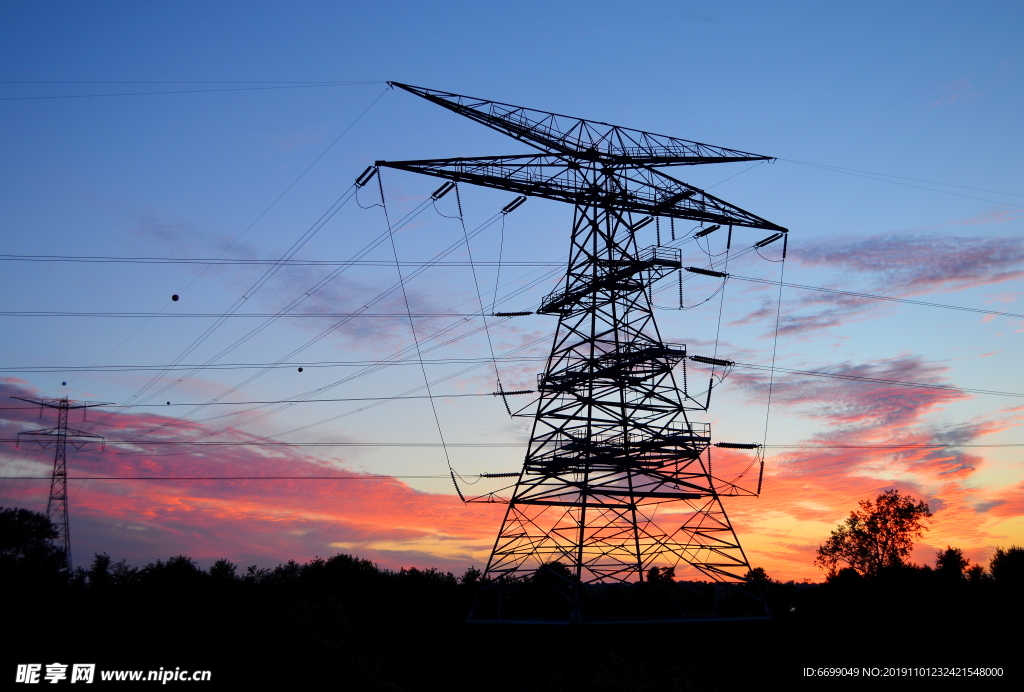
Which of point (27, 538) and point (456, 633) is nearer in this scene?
point (456, 633)

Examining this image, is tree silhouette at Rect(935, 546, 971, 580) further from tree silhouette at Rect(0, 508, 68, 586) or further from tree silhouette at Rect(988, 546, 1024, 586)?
tree silhouette at Rect(0, 508, 68, 586)

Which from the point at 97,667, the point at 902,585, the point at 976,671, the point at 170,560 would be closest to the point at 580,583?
the point at 97,667

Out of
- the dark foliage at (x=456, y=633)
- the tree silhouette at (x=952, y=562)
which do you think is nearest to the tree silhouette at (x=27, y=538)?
the dark foliage at (x=456, y=633)

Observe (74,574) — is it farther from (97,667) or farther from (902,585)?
(902,585)

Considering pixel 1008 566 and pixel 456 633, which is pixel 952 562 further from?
pixel 456 633

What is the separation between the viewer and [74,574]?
50094 mm

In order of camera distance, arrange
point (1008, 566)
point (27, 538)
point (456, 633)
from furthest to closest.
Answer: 1. point (27, 538)
2. point (1008, 566)
3. point (456, 633)

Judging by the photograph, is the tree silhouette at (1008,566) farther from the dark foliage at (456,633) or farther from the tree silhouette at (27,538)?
the tree silhouette at (27,538)

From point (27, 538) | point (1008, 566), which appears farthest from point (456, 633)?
point (27, 538)

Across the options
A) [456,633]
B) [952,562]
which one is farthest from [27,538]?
[952,562]

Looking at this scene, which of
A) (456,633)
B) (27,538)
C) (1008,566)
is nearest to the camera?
(456,633)

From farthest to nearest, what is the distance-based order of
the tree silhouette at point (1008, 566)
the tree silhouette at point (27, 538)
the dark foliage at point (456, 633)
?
the tree silhouette at point (27, 538), the tree silhouette at point (1008, 566), the dark foliage at point (456, 633)

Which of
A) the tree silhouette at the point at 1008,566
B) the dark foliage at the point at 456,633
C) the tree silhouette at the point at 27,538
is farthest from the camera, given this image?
the tree silhouette at the point at 27,538

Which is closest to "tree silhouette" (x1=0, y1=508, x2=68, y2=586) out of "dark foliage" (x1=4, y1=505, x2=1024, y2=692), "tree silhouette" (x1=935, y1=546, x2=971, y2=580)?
"dark foliage" (x1=4, y1=505, x2=1024, y2=692)
